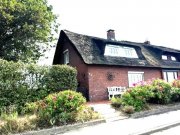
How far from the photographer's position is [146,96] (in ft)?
42.6

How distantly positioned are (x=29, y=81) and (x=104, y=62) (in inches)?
332

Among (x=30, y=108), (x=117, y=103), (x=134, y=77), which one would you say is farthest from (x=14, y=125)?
(x=134, y=77)

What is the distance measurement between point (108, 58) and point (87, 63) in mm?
3011

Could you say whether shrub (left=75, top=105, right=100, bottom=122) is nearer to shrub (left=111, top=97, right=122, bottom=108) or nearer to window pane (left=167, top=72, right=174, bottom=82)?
shrub (left=111, top=97, right=122, bottom=108)

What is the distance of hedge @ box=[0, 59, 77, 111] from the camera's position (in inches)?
443

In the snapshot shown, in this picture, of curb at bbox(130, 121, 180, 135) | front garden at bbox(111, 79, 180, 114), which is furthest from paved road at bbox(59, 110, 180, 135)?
front garden at bbox(111, 79, 180, 114)

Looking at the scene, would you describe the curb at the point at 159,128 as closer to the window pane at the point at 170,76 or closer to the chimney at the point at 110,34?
the window pane at the point at 170,76

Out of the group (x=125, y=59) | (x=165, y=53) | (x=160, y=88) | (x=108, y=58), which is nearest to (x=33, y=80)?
(x=160, y=88)

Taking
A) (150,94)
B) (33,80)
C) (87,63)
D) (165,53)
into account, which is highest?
(165,53)

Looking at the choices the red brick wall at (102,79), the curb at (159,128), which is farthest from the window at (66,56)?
the curb at (159,128)

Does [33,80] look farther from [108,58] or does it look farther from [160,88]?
[108,58]

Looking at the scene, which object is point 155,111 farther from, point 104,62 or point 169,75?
point 169,75

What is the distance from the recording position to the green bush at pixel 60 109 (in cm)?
938

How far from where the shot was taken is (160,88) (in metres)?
13.7
